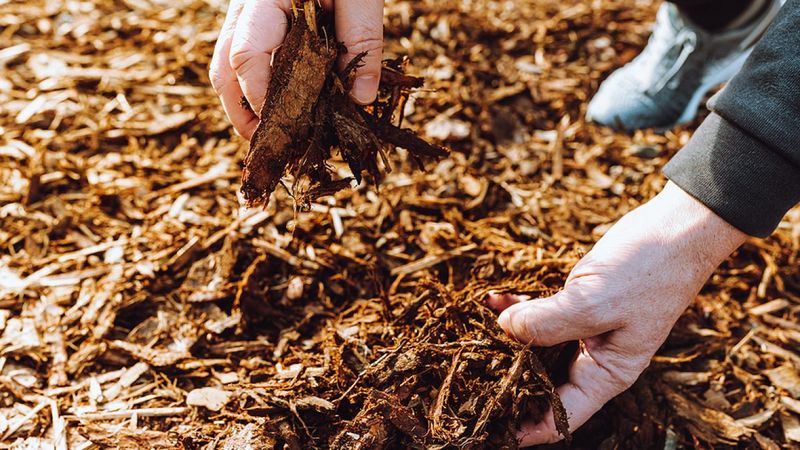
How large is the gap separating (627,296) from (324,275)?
3.54 feet

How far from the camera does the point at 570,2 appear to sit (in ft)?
12.1

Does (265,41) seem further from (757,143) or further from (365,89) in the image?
(757,143)

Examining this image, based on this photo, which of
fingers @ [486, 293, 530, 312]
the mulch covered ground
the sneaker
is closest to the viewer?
the mulch covered ground

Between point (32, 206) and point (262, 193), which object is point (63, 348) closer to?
point (32, 206)

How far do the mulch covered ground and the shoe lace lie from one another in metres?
0.25

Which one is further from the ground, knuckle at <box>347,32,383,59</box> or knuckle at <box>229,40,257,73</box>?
knuckle at <box>347,32,383,59</box>

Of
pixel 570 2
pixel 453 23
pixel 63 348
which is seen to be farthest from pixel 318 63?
pixel 570 2

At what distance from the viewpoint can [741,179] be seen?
1.55 m

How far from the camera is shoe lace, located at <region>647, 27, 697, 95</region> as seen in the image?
284 centimetres

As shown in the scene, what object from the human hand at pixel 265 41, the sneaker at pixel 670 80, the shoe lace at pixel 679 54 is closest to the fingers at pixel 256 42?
the human hand at pixel 265 41

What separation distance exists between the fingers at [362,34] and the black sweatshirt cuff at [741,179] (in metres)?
0.91

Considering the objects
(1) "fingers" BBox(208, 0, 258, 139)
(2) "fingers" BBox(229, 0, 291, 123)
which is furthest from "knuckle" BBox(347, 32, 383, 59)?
(1) "fingers" BBox(208, 0, 258, 139)

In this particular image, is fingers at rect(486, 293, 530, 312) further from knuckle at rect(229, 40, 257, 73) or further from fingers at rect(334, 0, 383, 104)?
knuckle at rect(229, 40, 257, 73)

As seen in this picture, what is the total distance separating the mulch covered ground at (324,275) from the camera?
66.9 inches
